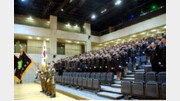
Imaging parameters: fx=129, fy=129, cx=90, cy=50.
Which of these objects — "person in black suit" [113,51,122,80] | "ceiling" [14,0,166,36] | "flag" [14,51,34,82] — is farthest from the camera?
"ceiling" [14,0,166,36]

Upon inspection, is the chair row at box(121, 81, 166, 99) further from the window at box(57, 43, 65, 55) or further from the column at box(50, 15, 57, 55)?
the window at box(57, 43, 65, 55)

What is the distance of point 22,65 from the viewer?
7531mm

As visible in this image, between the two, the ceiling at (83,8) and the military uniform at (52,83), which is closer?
the military uniform at (52,83)

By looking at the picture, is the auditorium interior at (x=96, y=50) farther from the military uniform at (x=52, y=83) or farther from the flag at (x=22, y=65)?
the flag at (x=22, y=65)

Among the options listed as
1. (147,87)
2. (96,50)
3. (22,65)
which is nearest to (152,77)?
(147,87)

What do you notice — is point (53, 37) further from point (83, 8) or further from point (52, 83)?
point (52, 83)

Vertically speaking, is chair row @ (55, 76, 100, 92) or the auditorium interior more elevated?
the auditorium interior

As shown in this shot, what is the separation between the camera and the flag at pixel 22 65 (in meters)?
7.51

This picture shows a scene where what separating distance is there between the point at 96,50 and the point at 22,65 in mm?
6742

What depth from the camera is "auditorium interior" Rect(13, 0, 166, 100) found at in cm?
411

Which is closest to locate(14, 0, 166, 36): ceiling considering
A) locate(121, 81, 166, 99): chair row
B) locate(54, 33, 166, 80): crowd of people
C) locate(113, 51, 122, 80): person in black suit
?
locate(54, 33, 166, 80): crowd of people

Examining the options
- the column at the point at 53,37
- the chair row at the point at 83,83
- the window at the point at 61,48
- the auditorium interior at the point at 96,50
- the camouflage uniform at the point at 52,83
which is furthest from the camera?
the window at the point at 61,48

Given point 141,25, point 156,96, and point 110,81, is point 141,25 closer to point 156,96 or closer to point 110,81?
point 110,81

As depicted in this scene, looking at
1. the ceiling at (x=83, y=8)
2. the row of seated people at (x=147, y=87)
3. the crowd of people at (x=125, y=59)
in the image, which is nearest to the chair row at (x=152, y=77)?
the row of seated people at (x=147, y=87)
